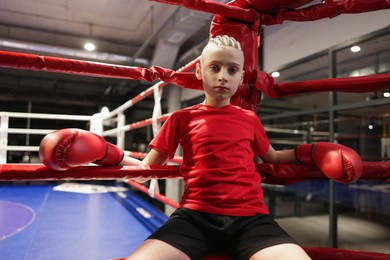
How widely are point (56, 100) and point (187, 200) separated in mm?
6970

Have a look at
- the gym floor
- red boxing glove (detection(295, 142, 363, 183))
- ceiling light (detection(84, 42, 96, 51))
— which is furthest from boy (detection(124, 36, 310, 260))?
ceiling light (detection(84, 42, 96, 51))

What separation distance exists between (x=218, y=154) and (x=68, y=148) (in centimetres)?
46

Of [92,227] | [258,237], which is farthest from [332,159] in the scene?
[92,227]

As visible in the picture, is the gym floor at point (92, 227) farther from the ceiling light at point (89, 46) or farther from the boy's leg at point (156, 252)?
the ceiling light at point (89, 46)

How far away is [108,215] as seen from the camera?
2.75m

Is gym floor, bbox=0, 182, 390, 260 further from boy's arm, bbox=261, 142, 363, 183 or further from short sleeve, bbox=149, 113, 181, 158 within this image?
boy's arm, bbox=261, 142, 363, 183

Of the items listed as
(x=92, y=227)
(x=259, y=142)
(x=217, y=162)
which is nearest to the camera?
(x=217, y=162)

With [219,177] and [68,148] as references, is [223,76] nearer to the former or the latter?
[219,177]

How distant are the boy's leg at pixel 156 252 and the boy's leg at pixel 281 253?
20 cm

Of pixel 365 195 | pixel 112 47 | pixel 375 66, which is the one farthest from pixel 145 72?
pixel 365 195

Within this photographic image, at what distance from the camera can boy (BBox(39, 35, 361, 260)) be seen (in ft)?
2.58

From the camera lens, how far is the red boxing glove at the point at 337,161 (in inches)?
34.9

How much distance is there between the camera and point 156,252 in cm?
75

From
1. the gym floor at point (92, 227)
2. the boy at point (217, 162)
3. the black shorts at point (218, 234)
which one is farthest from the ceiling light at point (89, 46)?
the black shorts at point (218, 234)
